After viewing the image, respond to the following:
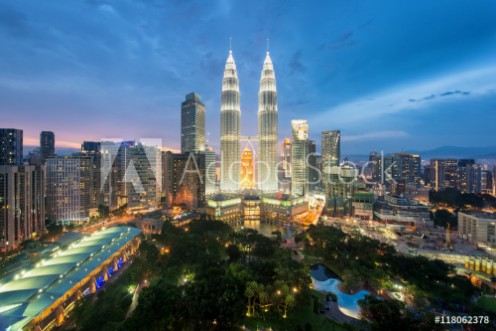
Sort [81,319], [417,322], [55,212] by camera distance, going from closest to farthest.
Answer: [417,322] → [81,319] → [55,212]

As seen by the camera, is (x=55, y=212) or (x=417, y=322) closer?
(x=417, y=322)

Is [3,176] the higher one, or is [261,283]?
[3,176]

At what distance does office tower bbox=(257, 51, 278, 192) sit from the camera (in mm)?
59344

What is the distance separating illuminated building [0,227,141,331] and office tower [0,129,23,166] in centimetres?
1693

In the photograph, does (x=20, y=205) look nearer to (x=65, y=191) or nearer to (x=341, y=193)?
(x=65, y=191)

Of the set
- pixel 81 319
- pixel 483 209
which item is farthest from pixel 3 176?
pixel 483 209

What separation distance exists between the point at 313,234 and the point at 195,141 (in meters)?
48.6

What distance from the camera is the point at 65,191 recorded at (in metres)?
38.0

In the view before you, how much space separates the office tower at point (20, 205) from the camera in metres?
25.7

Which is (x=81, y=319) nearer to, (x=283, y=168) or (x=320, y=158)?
(x=320, y=158)

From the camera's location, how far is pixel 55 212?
3706cm

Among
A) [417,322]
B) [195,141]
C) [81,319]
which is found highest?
[195,141]

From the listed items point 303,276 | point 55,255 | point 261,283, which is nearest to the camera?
point 261,283

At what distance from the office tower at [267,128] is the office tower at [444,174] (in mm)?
42481
